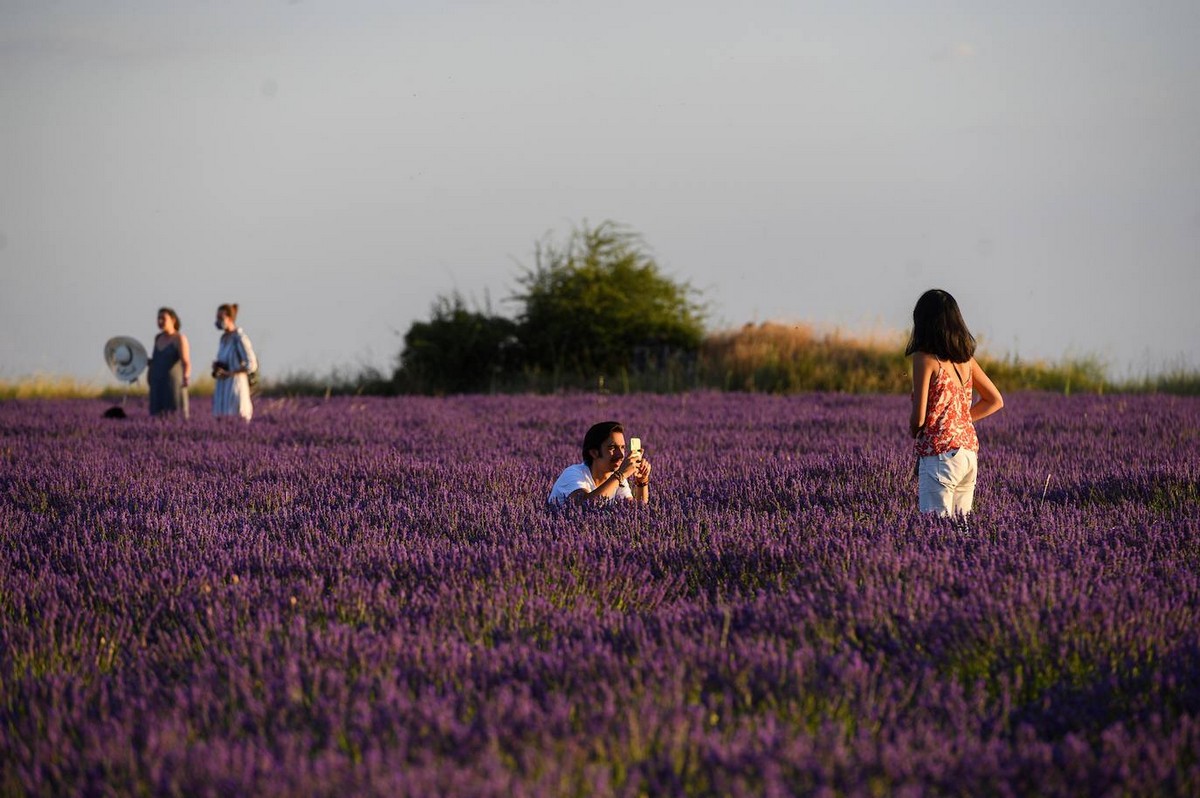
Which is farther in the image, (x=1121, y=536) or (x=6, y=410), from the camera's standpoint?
(x=6, y=410)

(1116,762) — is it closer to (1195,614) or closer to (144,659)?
(1195,614)

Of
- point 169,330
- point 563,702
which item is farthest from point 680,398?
point 563,702

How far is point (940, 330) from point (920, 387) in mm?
318

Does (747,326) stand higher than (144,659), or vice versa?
(747,326)

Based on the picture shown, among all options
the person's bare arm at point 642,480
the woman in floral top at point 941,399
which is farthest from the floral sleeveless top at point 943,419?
the person's bare arm at point 642,480

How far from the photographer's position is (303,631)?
12.4ft

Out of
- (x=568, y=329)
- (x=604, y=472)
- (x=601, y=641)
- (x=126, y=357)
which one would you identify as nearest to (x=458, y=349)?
(x=568, y=329)

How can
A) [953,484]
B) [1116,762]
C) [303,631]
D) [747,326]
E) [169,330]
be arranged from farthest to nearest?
1. [747,326]
2. [169,330]
3. [953,484]
4. [303,631]
5. [1116,762]

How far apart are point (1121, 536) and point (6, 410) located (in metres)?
14.7

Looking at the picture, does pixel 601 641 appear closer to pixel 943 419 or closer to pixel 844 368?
pixel 943 419

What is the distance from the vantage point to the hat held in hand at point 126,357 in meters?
17.8

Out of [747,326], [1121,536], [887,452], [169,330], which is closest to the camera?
[1121,536]

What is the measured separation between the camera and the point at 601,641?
12.4 feet

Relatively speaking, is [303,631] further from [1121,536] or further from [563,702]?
[1121,536]
